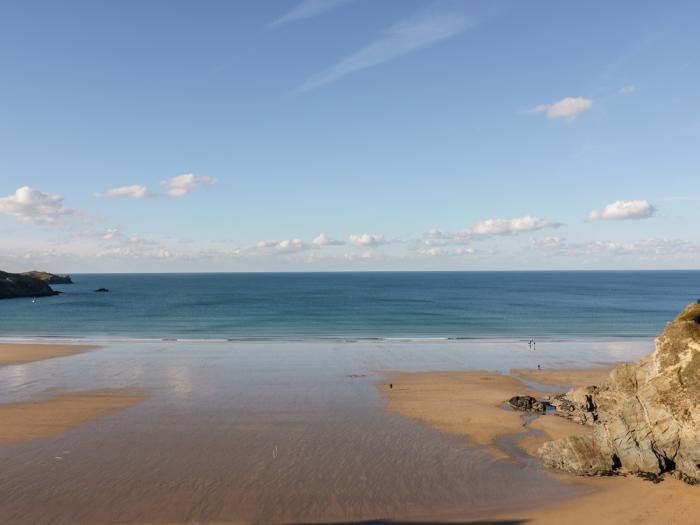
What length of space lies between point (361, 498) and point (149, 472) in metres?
10.1

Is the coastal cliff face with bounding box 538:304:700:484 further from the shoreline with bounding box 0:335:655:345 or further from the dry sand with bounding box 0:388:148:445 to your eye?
the shoreline with bounding box 0:335:655:345

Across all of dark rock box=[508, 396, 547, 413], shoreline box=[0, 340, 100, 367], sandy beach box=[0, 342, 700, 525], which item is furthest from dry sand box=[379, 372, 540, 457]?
shoreline box=[0, 340, 100, 367]

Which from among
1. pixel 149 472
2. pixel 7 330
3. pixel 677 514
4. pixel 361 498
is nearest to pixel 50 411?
pixel 149 472

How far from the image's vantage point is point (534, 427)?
94.1 ft

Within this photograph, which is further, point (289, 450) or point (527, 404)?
point (527, 404)

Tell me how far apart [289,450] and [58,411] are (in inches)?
697

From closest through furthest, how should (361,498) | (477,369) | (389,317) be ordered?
(361,498) < (477,369) < (389,317)

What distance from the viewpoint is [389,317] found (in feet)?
321

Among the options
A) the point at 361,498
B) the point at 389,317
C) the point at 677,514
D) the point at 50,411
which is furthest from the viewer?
the point at 389,317

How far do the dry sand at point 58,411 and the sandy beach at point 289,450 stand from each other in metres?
0.14

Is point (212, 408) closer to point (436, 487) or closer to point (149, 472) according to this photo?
point (149, 472)

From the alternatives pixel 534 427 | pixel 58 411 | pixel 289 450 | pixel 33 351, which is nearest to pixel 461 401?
pixel 534 427

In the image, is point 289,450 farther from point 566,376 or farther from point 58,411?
point 566,376

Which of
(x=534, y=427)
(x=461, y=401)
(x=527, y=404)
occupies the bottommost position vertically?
(x=534, y=427)
